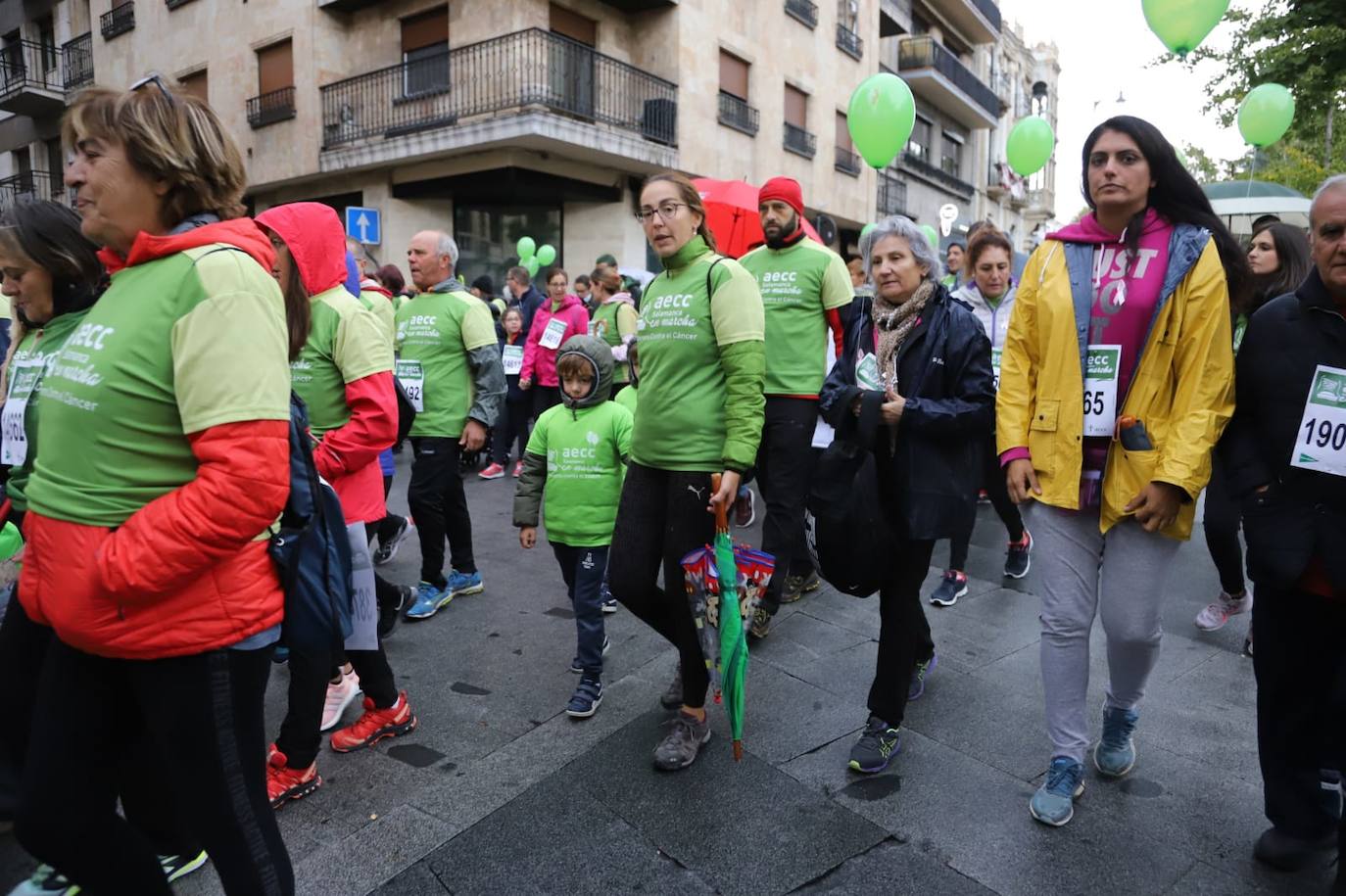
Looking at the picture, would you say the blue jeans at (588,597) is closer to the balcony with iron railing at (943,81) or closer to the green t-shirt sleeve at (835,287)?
the green t-shirt sleeve at (835,287)

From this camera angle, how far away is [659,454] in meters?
3.18

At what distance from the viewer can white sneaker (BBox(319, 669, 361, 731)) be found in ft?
11.4

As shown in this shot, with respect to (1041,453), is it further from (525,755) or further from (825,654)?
(525,755)

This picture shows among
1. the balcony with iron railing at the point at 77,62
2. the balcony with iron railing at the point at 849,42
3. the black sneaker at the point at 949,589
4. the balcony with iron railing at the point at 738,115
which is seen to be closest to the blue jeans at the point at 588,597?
the black sneaker at the point at 949,589

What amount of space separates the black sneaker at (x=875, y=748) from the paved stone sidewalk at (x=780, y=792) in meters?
0.05

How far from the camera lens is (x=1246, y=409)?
2.59 metres

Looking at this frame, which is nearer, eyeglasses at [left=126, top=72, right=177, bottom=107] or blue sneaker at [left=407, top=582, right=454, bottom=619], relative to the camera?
eyeglasses at [left=126, top=72, right=177, bottom=107]

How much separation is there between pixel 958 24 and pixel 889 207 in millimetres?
10070

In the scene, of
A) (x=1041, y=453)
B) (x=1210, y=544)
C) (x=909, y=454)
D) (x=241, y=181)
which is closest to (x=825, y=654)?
(x=909, y=454)

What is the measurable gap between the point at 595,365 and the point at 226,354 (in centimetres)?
228

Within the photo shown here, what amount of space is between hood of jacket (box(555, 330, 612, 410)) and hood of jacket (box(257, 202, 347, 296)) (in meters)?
0.99

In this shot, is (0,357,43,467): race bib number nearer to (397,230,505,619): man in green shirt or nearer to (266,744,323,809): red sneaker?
(266,744,323,809): red sneaker

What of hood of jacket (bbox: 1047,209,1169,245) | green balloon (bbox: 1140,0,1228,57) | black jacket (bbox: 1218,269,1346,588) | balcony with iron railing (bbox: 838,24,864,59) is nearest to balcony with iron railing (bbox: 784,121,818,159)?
balcony with iron railing (bbox: 838,24,864,59)

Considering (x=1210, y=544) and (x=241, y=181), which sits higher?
(x=241, y=181)
